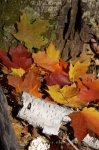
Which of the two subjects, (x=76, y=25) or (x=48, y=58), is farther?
(x=76, y=25)

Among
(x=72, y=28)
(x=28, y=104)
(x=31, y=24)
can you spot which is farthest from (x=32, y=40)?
(x=28, y=104)

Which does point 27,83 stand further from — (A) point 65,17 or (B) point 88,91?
(A) point 65,17

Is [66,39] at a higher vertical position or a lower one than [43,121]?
higher

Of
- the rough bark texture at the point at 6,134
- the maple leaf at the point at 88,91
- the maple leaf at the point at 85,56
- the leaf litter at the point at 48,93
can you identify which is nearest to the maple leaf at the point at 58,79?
the leaf litter at the point at 48,93

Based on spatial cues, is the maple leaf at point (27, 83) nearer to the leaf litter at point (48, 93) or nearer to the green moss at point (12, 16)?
the leaf litter at point (48, 93)

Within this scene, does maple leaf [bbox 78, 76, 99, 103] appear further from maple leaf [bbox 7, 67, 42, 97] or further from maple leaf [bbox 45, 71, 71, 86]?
maple leaf [bbox 7, 67, 42, 97]

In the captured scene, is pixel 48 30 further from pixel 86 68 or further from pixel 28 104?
pixel 28 104

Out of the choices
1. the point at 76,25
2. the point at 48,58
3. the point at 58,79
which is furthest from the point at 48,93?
the point at 76,25
